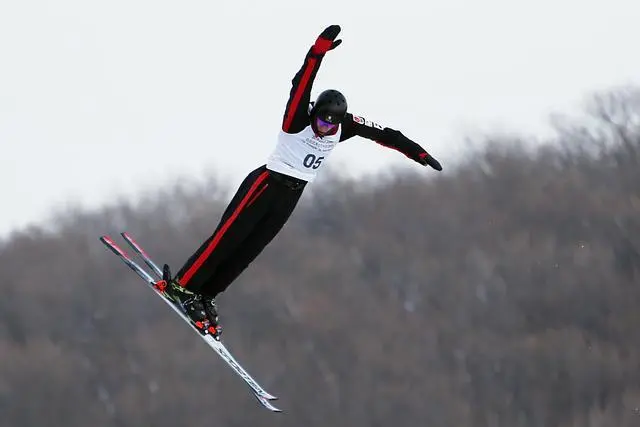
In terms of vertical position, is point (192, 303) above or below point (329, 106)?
below

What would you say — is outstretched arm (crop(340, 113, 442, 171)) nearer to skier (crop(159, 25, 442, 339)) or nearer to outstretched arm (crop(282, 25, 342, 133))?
skier (crop(159, 25, 442, 339))

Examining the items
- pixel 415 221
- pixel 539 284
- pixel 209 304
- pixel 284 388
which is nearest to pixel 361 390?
pixel 284 388

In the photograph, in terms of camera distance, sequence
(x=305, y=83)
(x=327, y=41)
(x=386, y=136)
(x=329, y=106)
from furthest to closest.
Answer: (x=386, y=136) → (x=329, y=106) → (x=305, y=83) → (x=327, y=41)

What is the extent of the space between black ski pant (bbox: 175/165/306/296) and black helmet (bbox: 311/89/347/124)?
0.65 metres

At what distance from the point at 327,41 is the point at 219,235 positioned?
1.95 m

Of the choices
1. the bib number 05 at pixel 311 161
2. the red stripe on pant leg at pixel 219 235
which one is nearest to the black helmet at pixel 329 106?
the bib number 05 at pixel 311 161

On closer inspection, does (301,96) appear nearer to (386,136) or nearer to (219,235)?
(386,136)

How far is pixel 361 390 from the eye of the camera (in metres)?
44.2

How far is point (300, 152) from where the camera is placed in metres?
12.5

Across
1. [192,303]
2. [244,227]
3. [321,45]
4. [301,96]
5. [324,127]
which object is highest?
[321,45]

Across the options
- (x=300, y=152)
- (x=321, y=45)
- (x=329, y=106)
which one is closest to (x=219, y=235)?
(x=300, y=152)

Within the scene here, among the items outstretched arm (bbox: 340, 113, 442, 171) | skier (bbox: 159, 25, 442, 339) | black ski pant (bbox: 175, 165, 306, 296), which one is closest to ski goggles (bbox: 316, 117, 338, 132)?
skier (bbox: 159, 25, 442, 339)

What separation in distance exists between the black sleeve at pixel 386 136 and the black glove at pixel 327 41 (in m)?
1.13

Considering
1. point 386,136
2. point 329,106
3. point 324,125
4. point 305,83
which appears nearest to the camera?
point 305,83
